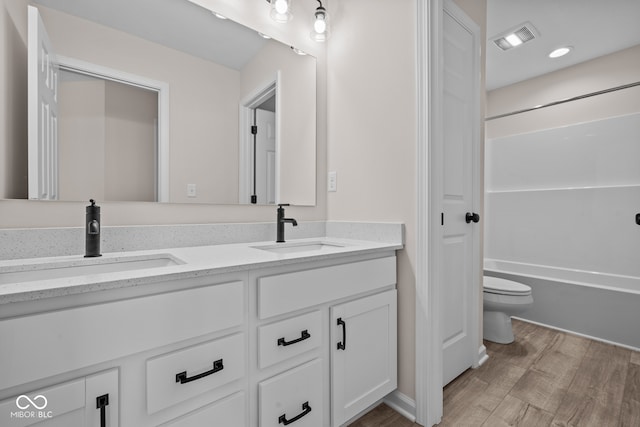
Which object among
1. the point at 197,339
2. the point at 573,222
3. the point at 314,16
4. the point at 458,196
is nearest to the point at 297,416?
the point at 197,339

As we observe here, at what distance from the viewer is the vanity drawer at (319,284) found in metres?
0.96

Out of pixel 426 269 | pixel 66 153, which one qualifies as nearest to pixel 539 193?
pixel 426 269

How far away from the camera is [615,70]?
2.60m

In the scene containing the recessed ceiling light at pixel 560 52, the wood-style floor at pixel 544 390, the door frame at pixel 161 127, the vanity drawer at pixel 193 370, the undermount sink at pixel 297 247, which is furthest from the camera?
the recessed ceiling light at pixel 560 52

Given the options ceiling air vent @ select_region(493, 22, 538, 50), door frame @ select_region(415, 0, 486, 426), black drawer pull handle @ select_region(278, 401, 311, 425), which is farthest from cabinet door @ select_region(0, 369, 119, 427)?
ceiling air vent @ select_region(493, 22, 538, 50)

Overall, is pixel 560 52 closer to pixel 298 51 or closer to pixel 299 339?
pixel 298 51

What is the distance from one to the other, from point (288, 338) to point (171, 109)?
1.08m

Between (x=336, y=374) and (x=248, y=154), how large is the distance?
1.11 metres

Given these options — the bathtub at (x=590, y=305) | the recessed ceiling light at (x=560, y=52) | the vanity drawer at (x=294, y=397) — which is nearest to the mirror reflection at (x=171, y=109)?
the vanity drawer at (x=294, y=397)

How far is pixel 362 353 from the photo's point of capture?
1243mm

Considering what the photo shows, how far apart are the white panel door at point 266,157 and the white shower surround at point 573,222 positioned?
2.37 m

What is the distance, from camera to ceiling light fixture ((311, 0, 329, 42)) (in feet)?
5.59

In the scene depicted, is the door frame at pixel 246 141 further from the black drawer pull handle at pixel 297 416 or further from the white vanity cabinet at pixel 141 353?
the black drawer pull handle at pixel 297 416

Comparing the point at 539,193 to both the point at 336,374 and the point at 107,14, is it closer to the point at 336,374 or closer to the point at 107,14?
the point at 336,374
